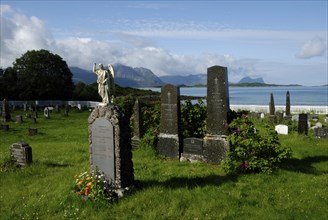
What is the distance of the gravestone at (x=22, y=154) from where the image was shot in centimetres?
1259

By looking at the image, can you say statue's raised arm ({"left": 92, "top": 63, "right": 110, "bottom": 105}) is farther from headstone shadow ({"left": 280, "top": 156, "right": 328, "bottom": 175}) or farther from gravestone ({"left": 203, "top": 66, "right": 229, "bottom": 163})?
headstone shadow ({"left": 280, "top": 156, "right": 328, "bottom": 175})

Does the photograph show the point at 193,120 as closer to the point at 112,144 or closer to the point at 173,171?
the point at 173,171

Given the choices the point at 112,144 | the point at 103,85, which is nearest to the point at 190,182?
the point at 112,144

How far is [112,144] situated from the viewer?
8.81m

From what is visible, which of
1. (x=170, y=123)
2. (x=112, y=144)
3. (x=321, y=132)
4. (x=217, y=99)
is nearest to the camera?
(x=112, y=144)

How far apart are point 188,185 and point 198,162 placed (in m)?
3.60

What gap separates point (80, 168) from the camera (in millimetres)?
11938

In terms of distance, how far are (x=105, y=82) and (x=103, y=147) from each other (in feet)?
6.02

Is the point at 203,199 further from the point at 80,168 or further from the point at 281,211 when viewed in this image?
the point at 80,168

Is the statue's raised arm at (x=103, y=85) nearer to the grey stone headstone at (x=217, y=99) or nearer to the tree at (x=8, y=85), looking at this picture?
the grey stone headstone at (x=217, y=99)

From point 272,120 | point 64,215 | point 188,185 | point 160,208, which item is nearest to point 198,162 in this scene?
point 188,185

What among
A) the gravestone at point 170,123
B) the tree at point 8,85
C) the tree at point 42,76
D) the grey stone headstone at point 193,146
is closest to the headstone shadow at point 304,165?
the grey stone headstone at point 193,146

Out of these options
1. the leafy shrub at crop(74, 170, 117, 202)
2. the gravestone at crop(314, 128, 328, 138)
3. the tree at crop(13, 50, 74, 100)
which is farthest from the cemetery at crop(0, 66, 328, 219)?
the tree at crop(13, 50, 74, 100)

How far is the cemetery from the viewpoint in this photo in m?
7.91
